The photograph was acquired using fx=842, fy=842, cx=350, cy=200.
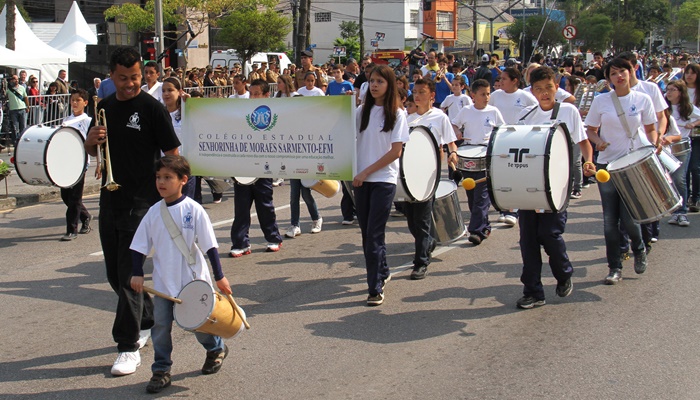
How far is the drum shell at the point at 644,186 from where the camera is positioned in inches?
289

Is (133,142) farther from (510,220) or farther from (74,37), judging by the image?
(74,37)

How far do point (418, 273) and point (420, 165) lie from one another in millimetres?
1081

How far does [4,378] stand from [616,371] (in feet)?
13.1

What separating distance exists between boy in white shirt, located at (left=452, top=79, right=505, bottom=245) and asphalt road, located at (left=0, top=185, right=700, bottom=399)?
8.9 inches

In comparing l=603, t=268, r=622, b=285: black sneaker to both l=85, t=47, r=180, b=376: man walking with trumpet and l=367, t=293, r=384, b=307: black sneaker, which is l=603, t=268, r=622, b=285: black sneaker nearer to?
l=367, t=293, r=384, b=307: black sneaker

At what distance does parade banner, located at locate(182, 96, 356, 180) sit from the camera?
A: 734 centimetres

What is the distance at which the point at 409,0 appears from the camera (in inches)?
3494

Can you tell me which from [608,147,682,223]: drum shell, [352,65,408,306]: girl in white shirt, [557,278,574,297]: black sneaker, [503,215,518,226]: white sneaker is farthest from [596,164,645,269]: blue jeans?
[503,215,518,226]: white sneaker

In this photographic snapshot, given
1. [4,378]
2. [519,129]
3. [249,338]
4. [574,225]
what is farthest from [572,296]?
[4,378]

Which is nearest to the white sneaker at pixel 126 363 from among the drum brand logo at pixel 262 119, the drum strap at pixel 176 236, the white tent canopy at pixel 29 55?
the drum strap at pixel 176 236

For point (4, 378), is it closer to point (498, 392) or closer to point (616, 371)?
point (498, 392)

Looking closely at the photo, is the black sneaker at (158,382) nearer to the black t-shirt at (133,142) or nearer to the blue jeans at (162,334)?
the blue jeans at (162,334)

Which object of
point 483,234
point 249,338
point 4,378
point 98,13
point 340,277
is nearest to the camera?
point 4,378

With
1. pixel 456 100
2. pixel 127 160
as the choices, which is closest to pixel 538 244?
pixel 127 160
